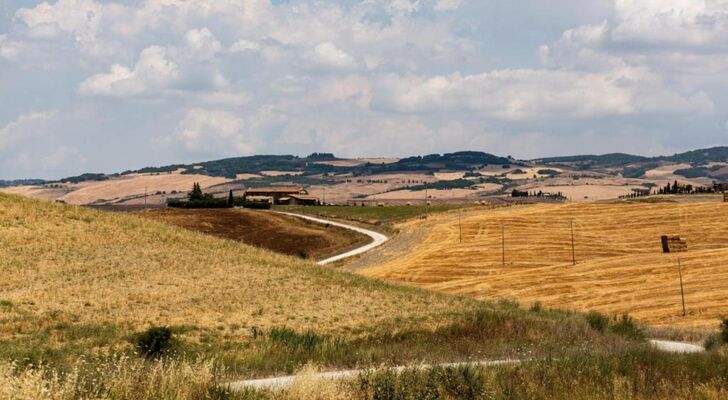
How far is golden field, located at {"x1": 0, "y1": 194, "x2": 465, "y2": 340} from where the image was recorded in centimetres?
3288

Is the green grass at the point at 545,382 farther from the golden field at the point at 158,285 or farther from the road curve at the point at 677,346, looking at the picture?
the golden field at the point at 158,285

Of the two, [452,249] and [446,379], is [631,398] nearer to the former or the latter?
[446,379]

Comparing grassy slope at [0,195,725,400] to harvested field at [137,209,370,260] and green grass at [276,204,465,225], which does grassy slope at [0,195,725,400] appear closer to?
harvested field at [137,209,370,260]

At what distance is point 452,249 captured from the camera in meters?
80.4

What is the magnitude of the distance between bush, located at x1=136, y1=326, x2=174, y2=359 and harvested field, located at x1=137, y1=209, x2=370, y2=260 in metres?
68.4

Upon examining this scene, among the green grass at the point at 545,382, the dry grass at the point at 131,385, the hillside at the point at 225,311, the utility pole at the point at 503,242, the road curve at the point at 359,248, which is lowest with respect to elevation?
the road curve at the point at 359,248

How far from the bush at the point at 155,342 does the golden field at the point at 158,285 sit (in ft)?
12.0

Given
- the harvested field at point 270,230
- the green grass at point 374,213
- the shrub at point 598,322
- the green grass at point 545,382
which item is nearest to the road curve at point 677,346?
the shrub at point 598,322

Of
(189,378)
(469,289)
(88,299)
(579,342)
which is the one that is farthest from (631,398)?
(469,289)

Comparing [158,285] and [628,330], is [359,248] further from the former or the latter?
[628,330]

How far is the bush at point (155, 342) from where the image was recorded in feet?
82.1

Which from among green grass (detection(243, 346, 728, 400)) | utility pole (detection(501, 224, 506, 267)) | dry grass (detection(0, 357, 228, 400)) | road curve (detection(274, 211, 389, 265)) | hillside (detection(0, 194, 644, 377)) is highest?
dry grass (detection(0, 357, 228, 400))

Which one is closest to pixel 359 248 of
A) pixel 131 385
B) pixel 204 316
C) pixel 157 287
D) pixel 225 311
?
pixel 157 287

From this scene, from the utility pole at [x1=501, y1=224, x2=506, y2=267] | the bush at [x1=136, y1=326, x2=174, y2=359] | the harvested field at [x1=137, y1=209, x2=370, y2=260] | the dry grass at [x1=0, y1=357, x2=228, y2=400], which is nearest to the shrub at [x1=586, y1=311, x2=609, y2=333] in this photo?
the bush at [x1=136, y1=326, x2=174, y2=359]
